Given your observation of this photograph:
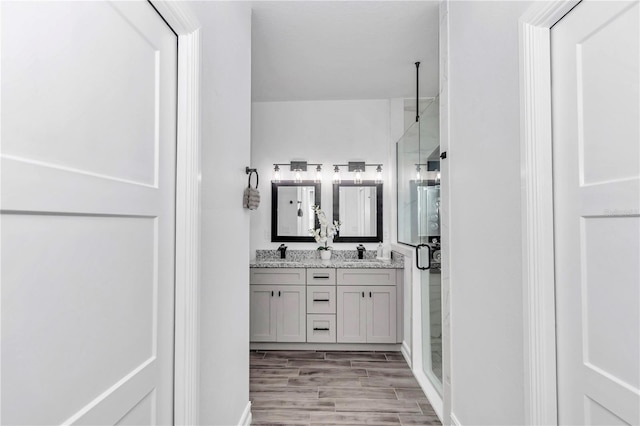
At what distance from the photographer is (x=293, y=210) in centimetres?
393

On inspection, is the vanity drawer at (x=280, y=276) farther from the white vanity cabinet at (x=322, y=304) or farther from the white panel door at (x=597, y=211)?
the white panel door at (x=597, y=211)

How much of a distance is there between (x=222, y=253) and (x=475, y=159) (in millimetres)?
1249

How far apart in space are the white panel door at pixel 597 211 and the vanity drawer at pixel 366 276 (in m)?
2.23

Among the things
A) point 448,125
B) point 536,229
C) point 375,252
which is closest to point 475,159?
point 448,125

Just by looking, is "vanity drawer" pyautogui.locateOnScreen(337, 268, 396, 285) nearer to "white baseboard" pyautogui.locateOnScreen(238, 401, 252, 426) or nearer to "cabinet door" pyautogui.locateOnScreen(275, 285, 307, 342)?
"cabinet door" pyautogui.locateOnScreen(275, 285, 307, 342)

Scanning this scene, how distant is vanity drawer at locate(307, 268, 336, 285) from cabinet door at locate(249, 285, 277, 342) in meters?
0.39

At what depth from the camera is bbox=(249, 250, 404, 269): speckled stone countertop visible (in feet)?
11.2

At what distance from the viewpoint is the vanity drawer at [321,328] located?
11.1ft

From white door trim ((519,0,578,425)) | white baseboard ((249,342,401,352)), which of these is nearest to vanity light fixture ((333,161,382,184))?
white baseboard ((249,342,401,352))

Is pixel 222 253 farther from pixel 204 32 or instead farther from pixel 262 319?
pixel 262 319

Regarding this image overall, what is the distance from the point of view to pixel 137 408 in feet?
3.45

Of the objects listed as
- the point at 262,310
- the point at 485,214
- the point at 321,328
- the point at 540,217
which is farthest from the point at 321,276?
the point at 540,217

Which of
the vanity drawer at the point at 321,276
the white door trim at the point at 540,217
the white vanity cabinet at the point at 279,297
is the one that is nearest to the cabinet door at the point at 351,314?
the vanity drawer at the point at 321,276

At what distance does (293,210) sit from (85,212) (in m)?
3.13
